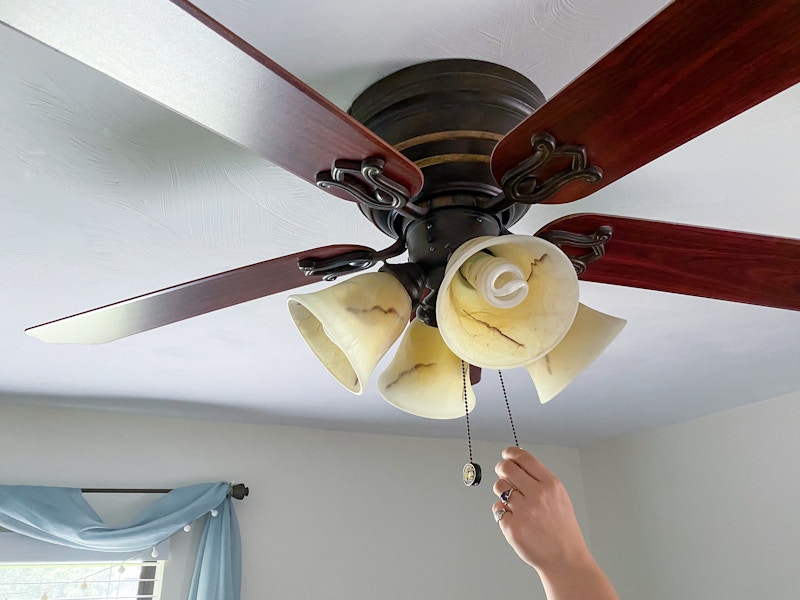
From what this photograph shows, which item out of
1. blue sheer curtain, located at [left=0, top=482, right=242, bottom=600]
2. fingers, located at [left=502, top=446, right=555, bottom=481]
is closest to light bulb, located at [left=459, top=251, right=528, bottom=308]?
fingers, located at [left=502, top=446, right=555, bottom=481]

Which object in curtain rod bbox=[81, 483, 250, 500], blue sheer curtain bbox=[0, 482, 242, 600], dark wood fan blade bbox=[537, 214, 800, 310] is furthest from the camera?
curtain rod bbox=[81, 483, 250, 500]

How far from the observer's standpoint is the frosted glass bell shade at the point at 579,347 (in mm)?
762

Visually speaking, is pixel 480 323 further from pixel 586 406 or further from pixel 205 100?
pixel 586 406

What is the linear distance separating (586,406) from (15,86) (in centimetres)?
223

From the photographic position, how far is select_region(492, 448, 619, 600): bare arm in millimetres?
800

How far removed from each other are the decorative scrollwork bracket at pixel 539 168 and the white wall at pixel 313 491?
223 centimetres

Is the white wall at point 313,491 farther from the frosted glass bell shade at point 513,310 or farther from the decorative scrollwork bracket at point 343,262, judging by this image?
the frosted glass bell shade at point 513,310

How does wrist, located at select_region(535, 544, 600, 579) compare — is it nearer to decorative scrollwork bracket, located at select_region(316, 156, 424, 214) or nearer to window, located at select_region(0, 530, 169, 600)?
decorative scrollwork bracket, located at select_region(316, 156, 424, 214)

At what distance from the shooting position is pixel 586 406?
2.53 m

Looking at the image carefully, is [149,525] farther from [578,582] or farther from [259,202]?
[578,582]

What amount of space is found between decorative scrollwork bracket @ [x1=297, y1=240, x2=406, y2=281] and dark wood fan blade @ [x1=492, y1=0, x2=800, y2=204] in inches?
7.9

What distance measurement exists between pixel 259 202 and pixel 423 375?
472 millimetres

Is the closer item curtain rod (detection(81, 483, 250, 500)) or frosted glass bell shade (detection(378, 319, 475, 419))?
frosted glass bell shade (detection(378, 319, 475, 419))

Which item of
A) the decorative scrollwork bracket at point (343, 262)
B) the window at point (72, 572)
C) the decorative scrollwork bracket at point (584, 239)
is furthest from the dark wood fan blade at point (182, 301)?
the window at point (72, 572)
